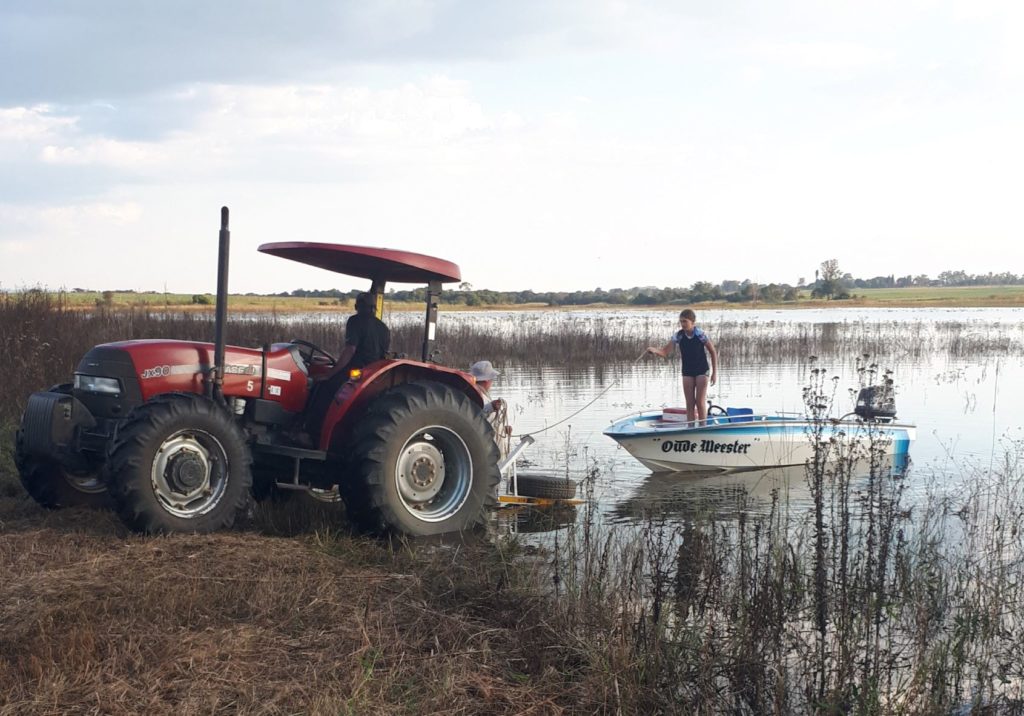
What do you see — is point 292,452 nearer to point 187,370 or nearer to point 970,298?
point 187,370

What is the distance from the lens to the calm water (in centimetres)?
1048

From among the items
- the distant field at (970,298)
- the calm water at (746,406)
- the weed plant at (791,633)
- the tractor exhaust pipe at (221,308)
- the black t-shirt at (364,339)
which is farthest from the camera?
the distant field at (970,298)

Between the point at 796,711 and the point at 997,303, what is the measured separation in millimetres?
68810

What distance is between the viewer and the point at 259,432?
716 centimetres

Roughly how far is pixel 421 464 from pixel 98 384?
213 centimetres

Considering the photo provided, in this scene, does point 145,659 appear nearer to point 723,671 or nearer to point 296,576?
point 296,576

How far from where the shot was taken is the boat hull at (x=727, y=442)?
11.7 metres

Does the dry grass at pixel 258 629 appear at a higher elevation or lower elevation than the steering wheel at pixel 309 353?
lower

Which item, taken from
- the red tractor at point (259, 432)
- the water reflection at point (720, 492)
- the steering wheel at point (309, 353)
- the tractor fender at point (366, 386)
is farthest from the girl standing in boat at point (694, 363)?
the steering wheel at point (309, 353)

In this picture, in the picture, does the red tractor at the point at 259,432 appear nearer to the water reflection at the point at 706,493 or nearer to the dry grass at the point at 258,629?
the dry grass at the point at 258,629

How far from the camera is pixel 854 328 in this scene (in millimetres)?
33344

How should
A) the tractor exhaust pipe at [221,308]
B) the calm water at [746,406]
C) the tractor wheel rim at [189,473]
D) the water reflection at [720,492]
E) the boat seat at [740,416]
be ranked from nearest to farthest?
the tractor wheel rim at [189,473] < the tractor exhaust pipe at [221,308] < the water reflection at [720,492] < the calm water at [746,406] < the boat seat at [740,416]

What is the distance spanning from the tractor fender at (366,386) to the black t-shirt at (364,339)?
0.14m

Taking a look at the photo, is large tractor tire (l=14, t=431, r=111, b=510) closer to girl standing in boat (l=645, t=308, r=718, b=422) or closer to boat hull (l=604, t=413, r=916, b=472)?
boat hull (l=604, t=413, r=916, b=472)
